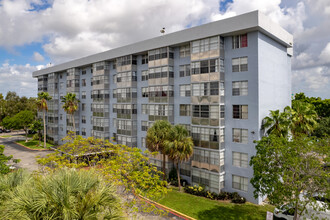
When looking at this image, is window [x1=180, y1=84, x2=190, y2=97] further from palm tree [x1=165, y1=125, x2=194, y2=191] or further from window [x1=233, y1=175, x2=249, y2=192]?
window [x1=233, y1=175, x2=249, y2=192]

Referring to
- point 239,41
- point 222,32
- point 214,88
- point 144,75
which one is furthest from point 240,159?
point 144,75

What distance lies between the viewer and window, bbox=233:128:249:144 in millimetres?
26984

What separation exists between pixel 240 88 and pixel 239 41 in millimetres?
6026

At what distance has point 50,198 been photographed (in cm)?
983

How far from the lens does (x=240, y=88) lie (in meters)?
27.4

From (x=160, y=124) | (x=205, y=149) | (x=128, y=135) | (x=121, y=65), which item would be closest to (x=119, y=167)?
(x=160, y=124)

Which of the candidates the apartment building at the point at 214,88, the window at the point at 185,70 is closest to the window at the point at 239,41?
the apartment building at the point at 214,88

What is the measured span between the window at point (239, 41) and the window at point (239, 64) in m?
1.65

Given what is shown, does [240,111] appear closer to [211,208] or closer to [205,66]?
[205,66]

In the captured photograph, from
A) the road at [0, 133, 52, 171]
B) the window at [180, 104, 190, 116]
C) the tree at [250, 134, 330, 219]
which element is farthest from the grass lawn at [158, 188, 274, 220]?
the road at [0, 133, 52, 171]

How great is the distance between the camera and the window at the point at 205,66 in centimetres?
2838

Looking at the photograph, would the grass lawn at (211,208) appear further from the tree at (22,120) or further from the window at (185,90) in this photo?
the tree at (22,120)

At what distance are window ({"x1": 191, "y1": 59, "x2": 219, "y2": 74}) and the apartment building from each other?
0.13 m

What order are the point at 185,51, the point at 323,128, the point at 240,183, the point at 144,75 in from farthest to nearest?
1. the point at 323,128
2. the point at 144,75
3. the point at 185,51
4. the point at 240,183
